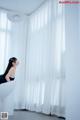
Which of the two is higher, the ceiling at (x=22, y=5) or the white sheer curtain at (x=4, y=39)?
the ceiling at (x=22, y=5)

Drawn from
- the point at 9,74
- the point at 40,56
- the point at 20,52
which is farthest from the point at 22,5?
the point at 9,74

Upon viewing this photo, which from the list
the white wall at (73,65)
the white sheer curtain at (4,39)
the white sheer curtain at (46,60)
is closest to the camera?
the white wall at (73,65)

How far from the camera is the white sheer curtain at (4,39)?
4285 mm

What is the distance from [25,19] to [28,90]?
1697mm

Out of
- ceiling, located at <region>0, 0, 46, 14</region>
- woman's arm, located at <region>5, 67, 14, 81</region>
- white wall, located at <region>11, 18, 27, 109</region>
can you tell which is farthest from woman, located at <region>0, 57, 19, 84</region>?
ceiling, located at <region>0, 0, 46, 14</region>

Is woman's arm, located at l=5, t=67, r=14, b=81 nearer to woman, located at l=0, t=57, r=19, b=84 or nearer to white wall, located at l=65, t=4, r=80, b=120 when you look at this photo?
woman, located at l=0, t=57, r=19, b=84

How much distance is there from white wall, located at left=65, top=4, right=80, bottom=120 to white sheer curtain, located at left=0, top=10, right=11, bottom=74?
1.99 m

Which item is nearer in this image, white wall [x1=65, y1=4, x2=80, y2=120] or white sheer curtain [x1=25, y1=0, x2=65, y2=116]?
white wall [x1=65, y1=4, x2=80, y2=120]

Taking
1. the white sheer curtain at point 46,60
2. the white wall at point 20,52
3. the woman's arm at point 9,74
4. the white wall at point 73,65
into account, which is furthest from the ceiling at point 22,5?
the white wall at point 73,65

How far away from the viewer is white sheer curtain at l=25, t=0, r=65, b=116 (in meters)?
3.20

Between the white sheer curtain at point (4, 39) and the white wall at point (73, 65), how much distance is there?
6.52ft

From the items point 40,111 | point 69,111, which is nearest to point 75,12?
point 69,111

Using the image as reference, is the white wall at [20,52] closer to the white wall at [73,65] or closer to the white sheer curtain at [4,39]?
the white sheer curtain at [4,39]

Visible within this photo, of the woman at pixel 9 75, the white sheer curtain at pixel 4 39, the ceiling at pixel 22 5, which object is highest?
the ceiling at pixel 22 5
